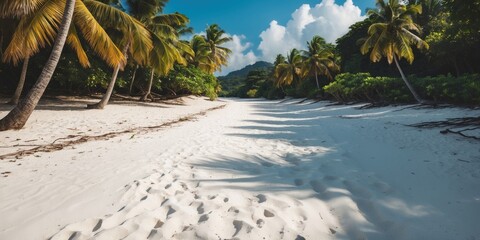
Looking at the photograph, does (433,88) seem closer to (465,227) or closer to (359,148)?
(359,148)

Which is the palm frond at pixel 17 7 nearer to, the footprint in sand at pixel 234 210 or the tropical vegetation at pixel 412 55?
the footprint in sand at pixel 234 210

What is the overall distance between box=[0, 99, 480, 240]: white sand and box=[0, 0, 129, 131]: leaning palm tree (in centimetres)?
269

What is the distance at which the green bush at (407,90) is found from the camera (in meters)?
12.6

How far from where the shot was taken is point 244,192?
335cm

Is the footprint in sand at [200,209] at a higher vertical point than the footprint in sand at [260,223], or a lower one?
higher

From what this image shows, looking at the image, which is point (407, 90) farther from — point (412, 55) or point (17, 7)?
point (17, 7)

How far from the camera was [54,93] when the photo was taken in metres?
18.5

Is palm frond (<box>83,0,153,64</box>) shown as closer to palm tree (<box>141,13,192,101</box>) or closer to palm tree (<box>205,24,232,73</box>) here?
palm tree (<box>141,13,192,101</box>)

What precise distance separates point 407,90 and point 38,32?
1982 centimetres

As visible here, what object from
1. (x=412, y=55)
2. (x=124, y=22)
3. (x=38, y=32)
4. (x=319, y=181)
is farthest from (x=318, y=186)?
(x=412, y=55)

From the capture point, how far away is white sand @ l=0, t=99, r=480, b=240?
8.17 feet

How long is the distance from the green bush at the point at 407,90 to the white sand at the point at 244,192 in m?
8.54

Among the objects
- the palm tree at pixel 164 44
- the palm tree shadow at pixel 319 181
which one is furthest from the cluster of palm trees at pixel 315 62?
the palm tree shadow at pixel 319 181

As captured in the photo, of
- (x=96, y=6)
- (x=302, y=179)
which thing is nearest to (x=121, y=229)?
(x=302, y=179)
